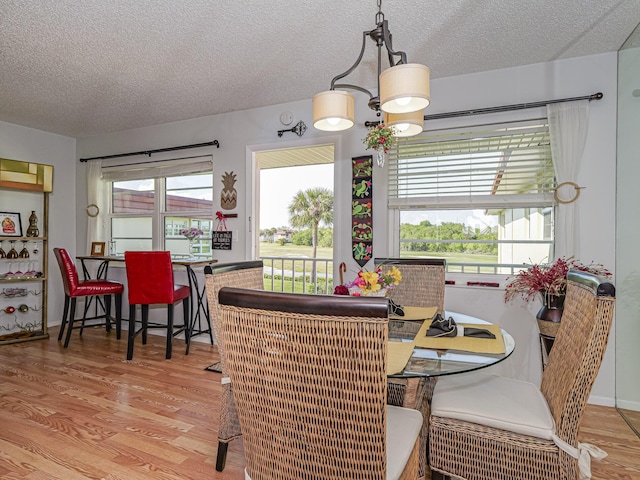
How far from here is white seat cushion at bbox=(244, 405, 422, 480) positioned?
111 cm

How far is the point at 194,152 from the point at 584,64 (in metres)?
3.69

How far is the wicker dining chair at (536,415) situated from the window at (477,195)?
1481 millimetres

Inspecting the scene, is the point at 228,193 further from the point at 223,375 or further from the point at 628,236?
the point at 628,236

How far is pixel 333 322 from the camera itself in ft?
2.66

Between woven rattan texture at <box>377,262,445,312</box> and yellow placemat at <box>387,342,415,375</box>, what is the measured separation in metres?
0.93

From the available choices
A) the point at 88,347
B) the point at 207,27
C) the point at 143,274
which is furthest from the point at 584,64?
the point at 88,347

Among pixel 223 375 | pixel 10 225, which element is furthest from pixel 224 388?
pixel 10 225

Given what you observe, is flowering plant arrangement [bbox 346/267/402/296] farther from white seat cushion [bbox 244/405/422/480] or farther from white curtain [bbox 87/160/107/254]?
white curtain [bbox 87/160/107/254]

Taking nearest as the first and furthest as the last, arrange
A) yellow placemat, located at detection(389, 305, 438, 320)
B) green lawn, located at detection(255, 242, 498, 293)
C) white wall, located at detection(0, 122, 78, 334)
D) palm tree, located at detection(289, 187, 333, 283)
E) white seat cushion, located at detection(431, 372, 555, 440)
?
1. white seat cushion, located at detection(431, 372, 555, 440)
2. yellow placemat, located at detection(389, 305, 438, 320)
3. green lawn, located at detection(255, 242, 498, 293)
4. white wall, located at detection(0, 122, 78, 334)
5. palm tree, located at detection(289, 187, 333, 283)

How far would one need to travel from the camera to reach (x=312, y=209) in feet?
27.6

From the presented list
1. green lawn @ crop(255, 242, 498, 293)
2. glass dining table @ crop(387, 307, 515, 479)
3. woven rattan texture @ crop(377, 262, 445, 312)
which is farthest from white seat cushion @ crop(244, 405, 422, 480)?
green lawn @ crop(255, 242, 498, 293)

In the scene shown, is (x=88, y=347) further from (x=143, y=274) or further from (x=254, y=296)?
(x=254, y=296)

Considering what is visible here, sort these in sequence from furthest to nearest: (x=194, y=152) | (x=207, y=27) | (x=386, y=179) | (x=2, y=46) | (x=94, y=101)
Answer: (x=194, y=152), (x=94, y=101), (x=386, y=179), (x=2, y=46), (x=207, y=27)

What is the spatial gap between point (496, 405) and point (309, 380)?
1.00 meters
